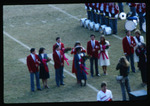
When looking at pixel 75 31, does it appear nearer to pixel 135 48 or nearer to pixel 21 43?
pixel 21 43

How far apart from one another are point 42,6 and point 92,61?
33.9ft

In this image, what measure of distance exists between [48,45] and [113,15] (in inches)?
126

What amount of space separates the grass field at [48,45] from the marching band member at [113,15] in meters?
0.38

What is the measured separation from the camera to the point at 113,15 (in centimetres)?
2022

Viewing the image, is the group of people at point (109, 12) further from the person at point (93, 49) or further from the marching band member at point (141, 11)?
the person at point (93, 49)

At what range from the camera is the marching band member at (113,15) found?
20.1m

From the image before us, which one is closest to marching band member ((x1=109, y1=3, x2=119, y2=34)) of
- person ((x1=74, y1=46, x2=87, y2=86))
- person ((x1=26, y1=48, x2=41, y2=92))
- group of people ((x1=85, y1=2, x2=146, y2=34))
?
group of people ((x1=85, y1=2, x2=146, y2=34))

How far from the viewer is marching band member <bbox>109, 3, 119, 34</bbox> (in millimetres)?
20105

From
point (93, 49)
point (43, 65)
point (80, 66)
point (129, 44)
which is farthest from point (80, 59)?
point (129, 44)

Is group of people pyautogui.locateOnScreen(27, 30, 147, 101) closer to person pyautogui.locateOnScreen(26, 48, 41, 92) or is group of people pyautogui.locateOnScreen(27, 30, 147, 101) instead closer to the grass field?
person pyautogui.locateOnScreen(26, 48, 41, 92)

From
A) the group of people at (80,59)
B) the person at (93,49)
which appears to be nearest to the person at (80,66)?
the group of people at (80,59)

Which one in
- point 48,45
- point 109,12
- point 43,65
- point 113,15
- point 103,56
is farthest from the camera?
point 109,12

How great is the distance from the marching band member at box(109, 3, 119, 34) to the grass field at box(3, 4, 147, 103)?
38 centimetres

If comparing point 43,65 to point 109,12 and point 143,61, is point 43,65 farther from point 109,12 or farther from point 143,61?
point 109,12
